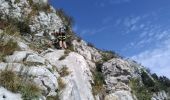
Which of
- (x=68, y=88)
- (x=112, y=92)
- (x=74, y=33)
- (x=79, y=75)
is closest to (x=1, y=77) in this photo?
(x=68, y=88)

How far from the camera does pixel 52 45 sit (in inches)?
960

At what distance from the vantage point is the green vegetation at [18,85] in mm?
13133

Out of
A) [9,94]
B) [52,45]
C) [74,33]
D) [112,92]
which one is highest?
[74,33]

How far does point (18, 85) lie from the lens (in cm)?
1339

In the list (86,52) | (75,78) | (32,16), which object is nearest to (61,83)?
(75,78)

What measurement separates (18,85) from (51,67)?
3.59m

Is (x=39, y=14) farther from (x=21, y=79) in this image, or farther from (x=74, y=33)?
(x=21, y=79)

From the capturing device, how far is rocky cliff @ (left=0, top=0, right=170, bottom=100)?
14.4 meters

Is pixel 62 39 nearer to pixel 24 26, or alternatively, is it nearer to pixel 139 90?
pixel 24 26

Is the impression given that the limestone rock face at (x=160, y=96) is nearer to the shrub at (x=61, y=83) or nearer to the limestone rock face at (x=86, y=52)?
the limestone rock face at (x=86, y=52)

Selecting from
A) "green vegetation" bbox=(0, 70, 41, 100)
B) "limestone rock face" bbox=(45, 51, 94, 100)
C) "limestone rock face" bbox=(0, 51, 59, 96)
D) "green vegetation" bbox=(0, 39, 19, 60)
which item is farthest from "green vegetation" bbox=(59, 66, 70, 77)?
"green vegetation" bbox=(0, 70, 41, 100)

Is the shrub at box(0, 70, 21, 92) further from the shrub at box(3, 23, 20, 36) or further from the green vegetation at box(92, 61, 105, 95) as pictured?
the shrub at box(3, 23, 20, 36)

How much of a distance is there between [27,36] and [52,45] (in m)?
1.85

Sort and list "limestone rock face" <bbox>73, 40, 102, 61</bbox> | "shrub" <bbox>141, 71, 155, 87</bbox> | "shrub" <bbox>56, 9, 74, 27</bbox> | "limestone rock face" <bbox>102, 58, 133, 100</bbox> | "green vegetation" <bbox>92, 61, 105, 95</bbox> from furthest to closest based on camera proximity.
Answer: "shrub" <bbox>56, 9, 74, 27</bbox>
"limestone rock face" <bbox>73, 40, 102, 61</bbox>
"shrub" <bbox>141, 71, 155, 87</bbox>
"limestone rock face" <bbox>102, 58, 133, 100</bbox>
"green vegetation" <bbox>92, 61, 105, 95</bbox>
